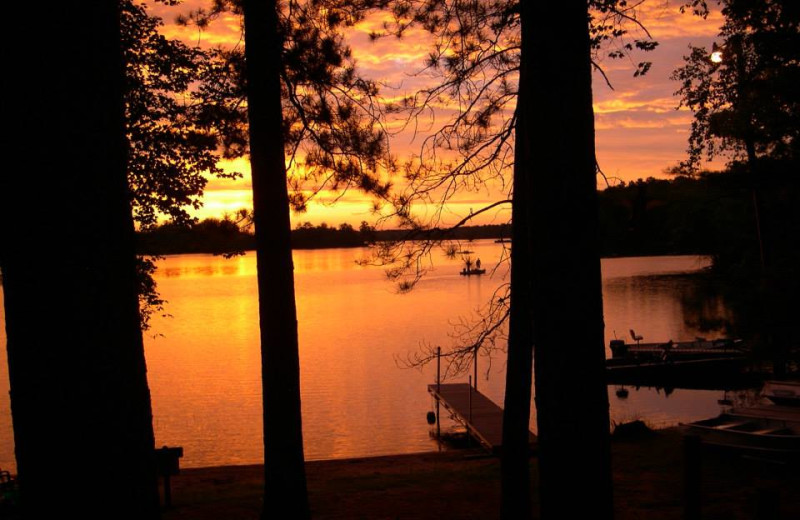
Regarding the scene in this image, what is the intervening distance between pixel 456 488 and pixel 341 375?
2328 centimetres

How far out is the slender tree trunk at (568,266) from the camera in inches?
130

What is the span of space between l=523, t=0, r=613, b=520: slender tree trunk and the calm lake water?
16cm

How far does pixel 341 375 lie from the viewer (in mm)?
34125

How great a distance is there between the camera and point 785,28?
10711 millimetres

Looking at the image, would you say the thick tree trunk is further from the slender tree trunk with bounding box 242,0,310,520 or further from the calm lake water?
the slender tree trunk with bounding box 242,0,310,520

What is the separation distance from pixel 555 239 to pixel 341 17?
6.00 metres

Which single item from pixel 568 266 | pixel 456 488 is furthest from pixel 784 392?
pixel 568 266

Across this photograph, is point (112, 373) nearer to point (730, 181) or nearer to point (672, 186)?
point (730, 181)

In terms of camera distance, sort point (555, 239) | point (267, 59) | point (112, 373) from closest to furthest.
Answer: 1. point (112, 373)
2. point (555, 239)
3. point (267, 59)

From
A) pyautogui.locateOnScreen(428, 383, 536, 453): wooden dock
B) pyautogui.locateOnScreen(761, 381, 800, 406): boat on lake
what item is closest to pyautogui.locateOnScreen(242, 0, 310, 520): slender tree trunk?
pyautogui.locateOnScreen(428, 383, 536, 453): wooden dock

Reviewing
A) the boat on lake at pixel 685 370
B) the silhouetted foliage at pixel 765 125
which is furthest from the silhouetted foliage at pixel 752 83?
the boat on lake at pixel 685 370

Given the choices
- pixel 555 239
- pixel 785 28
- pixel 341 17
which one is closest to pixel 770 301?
pixel 785 28

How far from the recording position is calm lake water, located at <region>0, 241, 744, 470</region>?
2289 cm

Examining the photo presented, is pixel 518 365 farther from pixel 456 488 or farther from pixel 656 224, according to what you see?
pixel 656 224
